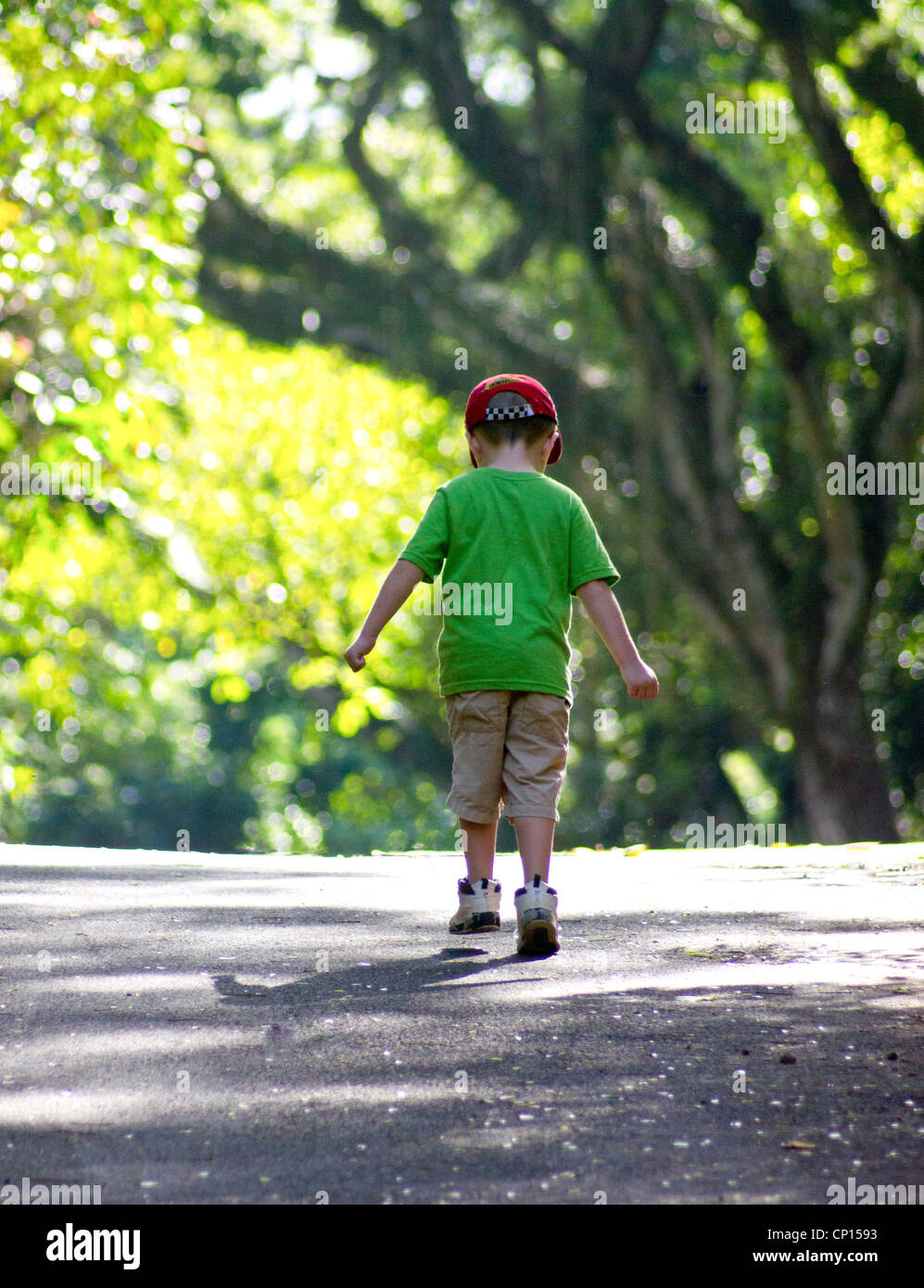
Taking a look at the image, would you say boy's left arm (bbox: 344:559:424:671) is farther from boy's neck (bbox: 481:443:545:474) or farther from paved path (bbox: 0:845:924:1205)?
paved path (bbox: 0:845:924:1205)

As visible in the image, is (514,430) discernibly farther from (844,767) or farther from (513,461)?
(844,767)

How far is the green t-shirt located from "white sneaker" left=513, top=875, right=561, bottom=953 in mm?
613

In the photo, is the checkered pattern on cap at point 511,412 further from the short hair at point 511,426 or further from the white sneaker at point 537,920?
the white sneaker at point 537,920

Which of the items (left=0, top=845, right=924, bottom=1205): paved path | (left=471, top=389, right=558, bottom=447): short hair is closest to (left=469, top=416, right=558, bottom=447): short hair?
(left=471, top=389, right=558, bottom=447): short hair

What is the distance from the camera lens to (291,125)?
20281 mm

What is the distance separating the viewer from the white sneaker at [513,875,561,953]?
4.05 meters

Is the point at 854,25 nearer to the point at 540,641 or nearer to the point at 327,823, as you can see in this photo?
the point at 540,641

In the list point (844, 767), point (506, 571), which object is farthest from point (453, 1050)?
point (844, 767)

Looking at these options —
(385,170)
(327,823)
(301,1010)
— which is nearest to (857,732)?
(385,170)

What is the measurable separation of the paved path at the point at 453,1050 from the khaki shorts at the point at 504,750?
0.41 meters

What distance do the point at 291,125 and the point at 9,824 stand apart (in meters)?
26.9

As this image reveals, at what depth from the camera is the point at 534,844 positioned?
4324 mm

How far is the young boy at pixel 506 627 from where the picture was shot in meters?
4.43

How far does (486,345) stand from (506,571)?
12.7m
